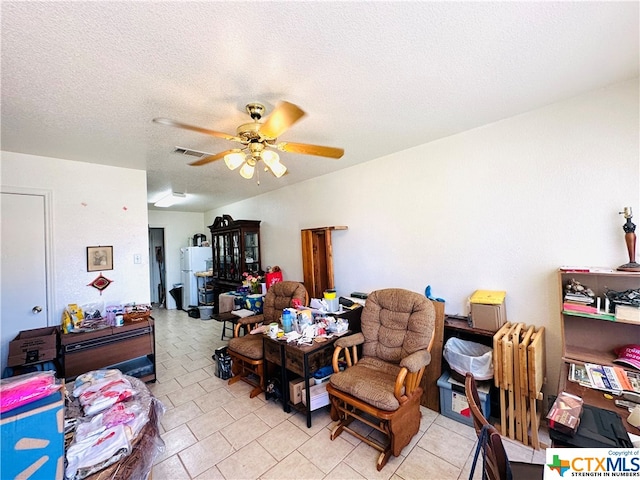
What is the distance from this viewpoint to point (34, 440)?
3.17 ft

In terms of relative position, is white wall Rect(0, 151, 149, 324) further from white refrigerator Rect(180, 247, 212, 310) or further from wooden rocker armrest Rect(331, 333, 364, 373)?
white refrigerator Rect(180, 247, 212, 310)

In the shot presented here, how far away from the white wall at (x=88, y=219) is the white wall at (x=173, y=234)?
11.9 ft

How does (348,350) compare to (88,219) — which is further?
(88,219)

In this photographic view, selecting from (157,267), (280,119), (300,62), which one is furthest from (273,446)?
(157,267)

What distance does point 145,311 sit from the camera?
124 inches

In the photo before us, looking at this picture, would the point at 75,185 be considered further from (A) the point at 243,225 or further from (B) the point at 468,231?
(B) the point at 468,231

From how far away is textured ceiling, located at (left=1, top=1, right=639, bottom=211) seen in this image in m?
1.20

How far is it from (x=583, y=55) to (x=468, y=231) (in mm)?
1420

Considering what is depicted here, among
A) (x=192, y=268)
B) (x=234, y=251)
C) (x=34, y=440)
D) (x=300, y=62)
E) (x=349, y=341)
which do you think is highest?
(x=300, y=62)

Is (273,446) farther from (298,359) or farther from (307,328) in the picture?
(307,328)

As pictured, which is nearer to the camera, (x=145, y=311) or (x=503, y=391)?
(x=503, y=391)

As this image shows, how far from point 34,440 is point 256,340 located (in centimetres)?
199

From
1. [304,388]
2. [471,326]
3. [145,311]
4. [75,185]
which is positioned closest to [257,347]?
[304,388]

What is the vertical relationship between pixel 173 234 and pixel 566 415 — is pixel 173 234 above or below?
above
